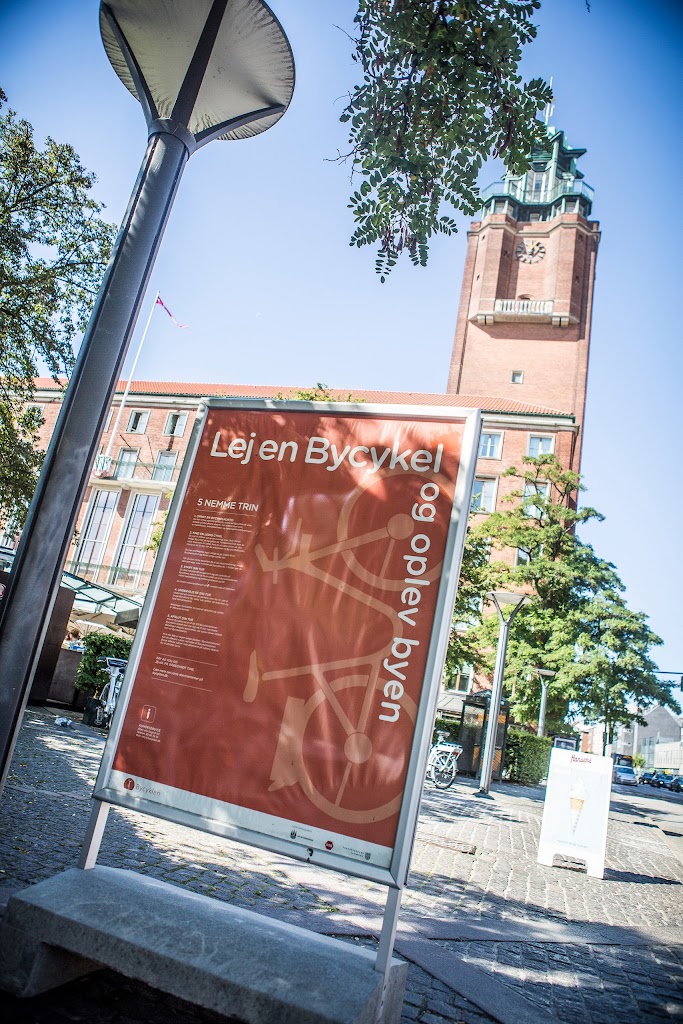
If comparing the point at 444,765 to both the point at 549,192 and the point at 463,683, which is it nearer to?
the point at 463,683

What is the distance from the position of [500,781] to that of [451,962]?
2042 cm

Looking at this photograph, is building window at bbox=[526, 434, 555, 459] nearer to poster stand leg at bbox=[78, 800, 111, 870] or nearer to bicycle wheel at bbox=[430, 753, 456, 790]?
bicycle wheel at bbox=[430, 753, 456, 790]

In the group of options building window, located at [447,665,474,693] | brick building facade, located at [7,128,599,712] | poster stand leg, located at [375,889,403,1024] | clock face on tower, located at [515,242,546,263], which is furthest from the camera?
clock face on tower, located at [515,242,546,263]

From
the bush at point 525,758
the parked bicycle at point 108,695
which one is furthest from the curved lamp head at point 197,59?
the bush at point 525,758

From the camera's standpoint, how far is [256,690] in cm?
325

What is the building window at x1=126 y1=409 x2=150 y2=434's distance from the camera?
43781mm

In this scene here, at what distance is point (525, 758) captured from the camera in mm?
24688

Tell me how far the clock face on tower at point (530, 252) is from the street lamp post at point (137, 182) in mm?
47634

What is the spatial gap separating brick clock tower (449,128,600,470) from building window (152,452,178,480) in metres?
18.5

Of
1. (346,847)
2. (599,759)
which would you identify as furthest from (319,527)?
(599,759)

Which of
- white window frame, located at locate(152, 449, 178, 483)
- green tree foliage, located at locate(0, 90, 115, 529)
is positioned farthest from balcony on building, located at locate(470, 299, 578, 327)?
green tree foliage, located at locate(0, 90, 115, 529)

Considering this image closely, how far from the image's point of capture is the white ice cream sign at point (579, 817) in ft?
30.3

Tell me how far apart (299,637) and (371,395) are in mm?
42277

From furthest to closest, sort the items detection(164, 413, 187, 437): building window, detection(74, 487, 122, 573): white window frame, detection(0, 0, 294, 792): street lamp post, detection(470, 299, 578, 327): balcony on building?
detection(470, 299, 578, 327): balcony on building → detection(164, 413, 187, 437): building window → detection(74, 487, 122, 573): white window frame → detection(0, 0, 294, 792): street lamp post
